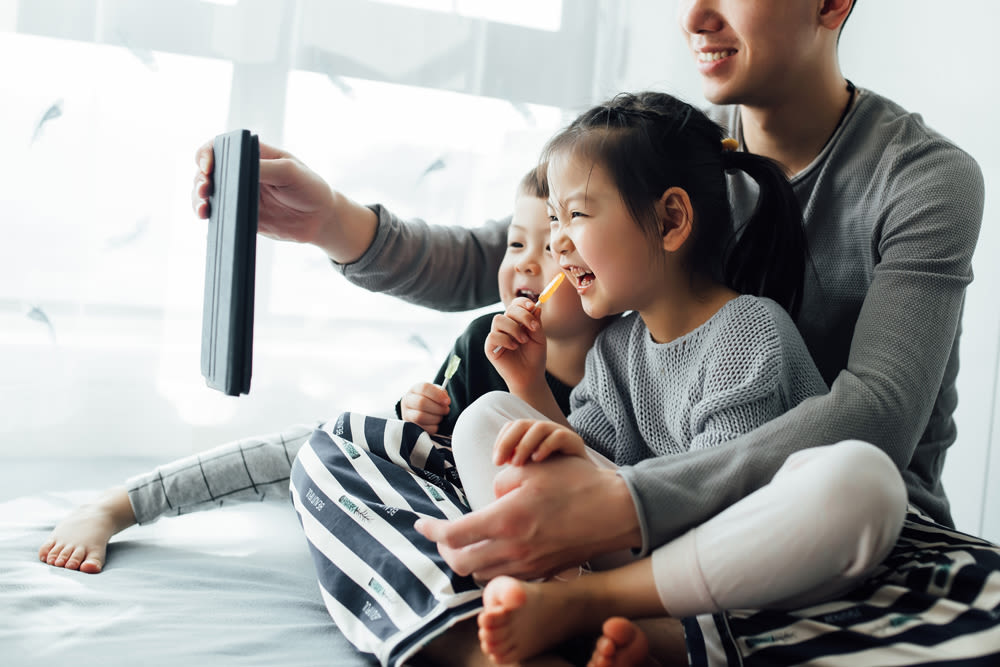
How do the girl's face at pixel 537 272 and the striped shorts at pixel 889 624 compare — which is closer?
the striped shorts at pixel 889 624

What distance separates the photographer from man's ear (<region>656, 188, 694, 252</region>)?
2.77ft

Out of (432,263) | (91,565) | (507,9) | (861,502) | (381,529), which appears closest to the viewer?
(861,502)

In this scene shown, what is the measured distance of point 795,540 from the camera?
0.54 metres

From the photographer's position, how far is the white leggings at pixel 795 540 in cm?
54

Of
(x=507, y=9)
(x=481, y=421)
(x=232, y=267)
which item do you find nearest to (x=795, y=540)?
(x=481, y=421)

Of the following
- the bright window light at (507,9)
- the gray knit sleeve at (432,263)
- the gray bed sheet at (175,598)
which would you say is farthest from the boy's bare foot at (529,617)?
the bright window light at (507,9)

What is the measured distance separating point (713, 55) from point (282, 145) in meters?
0.86

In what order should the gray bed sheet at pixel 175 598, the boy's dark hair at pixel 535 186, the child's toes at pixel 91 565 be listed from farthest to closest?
the boy's dark hair at pixel 535 186 → the child's toes at pixel 91 565 → the gray bed sheet at pixel 175 598

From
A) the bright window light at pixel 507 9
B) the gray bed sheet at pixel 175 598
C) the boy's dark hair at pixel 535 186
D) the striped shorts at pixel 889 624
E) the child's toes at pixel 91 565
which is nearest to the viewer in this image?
the striped shorts at pixel 889 624

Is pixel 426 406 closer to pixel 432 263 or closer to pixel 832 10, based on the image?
pixel 432 263

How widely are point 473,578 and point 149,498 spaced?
51cm

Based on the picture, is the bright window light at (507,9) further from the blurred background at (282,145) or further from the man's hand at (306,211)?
the man's hand at (306,211)

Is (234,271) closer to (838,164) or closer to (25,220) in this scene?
(838,164)

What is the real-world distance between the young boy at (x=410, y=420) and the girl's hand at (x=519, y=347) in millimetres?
111
